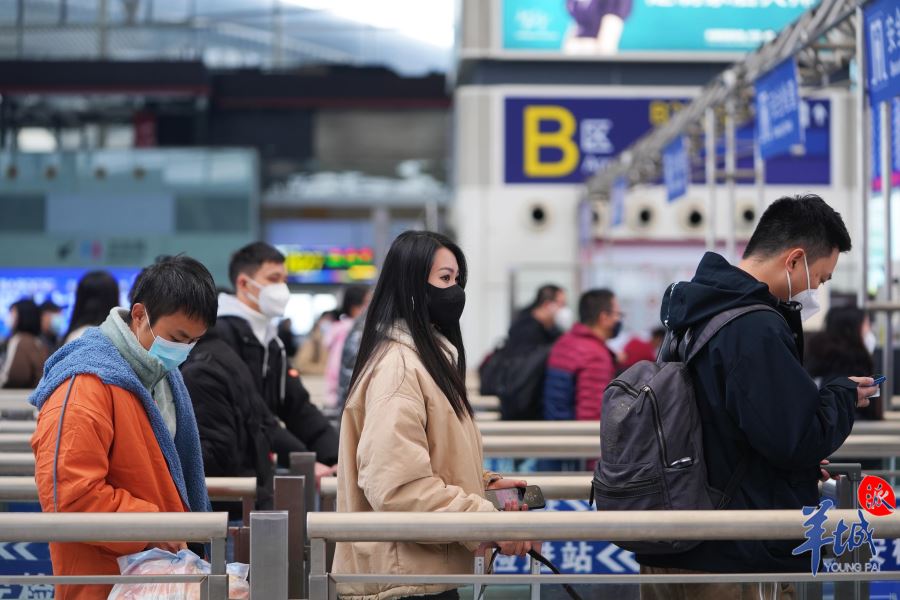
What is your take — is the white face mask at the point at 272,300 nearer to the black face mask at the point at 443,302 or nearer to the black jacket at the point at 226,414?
the black jacket at the point at 226,414

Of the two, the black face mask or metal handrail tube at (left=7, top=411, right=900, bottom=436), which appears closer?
the black face mask

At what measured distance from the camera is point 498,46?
21.3 metres

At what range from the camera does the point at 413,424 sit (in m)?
2.69

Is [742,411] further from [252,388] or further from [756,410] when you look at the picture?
[252,388]

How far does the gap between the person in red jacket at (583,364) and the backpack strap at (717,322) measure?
430 centimetres

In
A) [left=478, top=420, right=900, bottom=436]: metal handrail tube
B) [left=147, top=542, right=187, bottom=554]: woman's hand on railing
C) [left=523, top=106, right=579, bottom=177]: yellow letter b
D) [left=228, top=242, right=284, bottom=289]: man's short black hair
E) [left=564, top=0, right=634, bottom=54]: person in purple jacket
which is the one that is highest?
[left=564, top=0, right=634, bottom=54]: person in purple jacket

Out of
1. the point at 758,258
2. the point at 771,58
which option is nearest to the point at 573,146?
the point at 771,58

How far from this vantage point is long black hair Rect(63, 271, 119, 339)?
211 inches

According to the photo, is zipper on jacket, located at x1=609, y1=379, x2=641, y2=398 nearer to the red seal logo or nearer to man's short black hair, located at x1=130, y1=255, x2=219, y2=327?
the red seal logo

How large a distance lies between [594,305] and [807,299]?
4182 millimetres

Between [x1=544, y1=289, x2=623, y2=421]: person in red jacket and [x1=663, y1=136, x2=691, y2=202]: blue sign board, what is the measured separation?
487cm

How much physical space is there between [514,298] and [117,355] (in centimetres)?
1430

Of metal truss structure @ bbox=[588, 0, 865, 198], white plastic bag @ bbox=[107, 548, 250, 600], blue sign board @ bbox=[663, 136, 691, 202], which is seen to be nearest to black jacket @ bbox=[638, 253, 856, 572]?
white plastic bag @ bbox=[107, 548, 250, 600]

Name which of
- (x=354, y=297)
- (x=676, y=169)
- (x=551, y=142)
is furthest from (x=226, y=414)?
(x=551, y=142)
